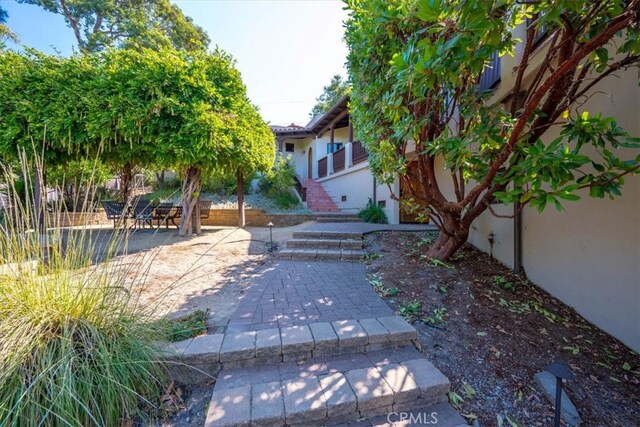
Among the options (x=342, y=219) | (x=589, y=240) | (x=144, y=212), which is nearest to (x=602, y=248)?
(x=589, y=240)

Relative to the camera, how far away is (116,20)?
14.7m

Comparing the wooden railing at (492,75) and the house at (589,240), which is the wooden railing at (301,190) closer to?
the house at (589,240)

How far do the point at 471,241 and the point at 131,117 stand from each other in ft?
25.5

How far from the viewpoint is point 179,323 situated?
8.39 ft

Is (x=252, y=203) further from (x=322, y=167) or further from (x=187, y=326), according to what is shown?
(x=187, y=326)

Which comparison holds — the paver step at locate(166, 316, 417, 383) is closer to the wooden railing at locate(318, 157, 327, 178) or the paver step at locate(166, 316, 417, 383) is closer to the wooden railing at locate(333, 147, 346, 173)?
the wooden railing at locate(333, 147, 346, 173)

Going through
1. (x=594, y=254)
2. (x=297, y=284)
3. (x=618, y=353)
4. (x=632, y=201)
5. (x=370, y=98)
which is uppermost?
(x=370, y=98)

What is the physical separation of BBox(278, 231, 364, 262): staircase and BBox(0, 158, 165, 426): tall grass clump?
3432 mm

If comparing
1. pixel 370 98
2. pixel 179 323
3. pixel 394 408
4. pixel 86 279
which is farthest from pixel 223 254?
pixel 394 408

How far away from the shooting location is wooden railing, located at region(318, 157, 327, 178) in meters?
14.4

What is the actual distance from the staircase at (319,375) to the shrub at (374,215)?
617 centimetres

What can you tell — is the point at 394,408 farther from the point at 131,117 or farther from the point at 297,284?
the point at 131,117

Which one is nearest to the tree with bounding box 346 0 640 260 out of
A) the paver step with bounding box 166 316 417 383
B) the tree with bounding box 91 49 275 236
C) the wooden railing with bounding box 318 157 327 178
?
the paver step with bounding box 166 316 417 383

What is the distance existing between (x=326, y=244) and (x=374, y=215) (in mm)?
3273
